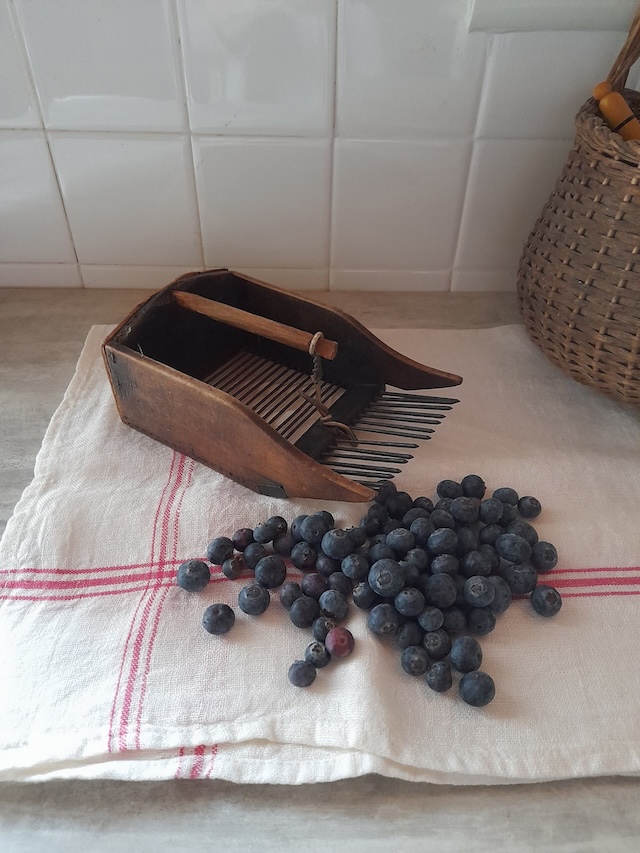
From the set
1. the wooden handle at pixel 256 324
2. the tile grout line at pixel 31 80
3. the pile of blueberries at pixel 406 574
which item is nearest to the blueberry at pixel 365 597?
the pile of blueberries at pixel 406 574

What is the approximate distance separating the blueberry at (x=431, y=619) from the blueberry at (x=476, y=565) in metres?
0.05

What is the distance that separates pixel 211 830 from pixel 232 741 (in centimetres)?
6

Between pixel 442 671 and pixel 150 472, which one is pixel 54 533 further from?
pixel 442 671

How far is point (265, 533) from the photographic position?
611mm

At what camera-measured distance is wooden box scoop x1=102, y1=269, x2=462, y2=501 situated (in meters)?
0.63

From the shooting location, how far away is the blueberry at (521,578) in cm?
57

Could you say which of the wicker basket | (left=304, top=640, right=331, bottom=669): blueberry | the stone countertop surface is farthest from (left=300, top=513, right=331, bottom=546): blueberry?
the wicker basket

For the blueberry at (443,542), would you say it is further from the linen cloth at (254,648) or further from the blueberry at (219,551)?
the blueberry at (219,551)

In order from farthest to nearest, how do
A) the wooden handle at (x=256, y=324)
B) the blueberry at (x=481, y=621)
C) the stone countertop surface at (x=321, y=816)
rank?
the wooden handle at (x=256, y=324) → the blueberry at (x=481, y=621) → the stone countertop surface at (x=321, y=816)

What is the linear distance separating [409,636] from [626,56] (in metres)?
0.63

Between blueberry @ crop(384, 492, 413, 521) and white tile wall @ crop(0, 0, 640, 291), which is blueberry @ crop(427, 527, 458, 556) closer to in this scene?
blueberry @ crop(384, 492, 413, 521)

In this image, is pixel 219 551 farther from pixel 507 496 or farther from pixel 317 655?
pixel 507 496

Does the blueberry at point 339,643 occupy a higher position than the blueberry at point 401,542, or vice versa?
the blueberry at point 401,542

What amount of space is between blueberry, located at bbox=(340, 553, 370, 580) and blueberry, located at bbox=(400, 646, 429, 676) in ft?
0.25
